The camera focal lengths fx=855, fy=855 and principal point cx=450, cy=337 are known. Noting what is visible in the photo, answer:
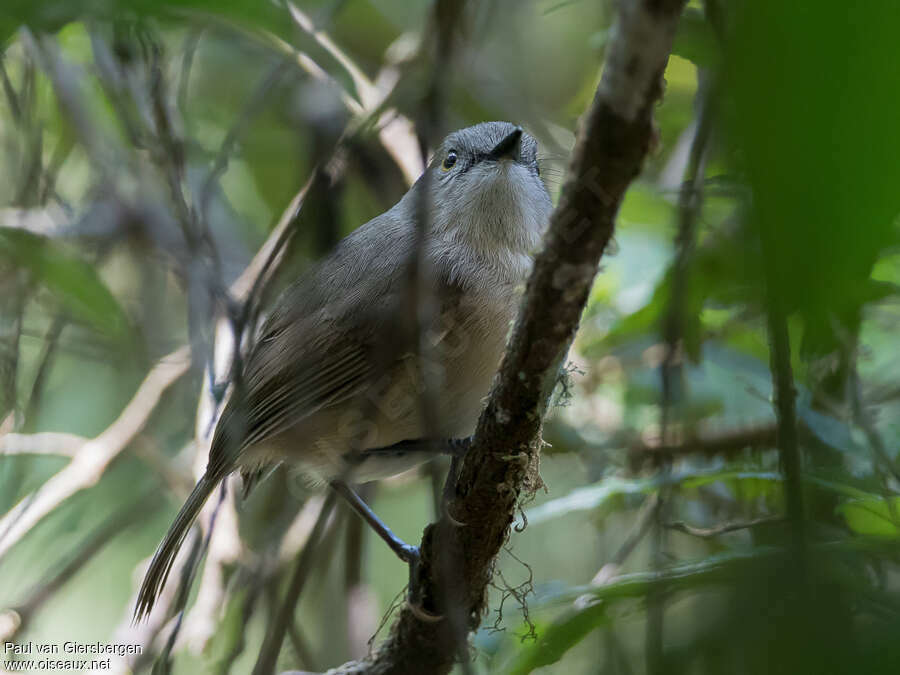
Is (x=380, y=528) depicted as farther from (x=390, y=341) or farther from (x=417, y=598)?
(x=390, y=341)

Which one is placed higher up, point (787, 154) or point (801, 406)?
point (801, 406)

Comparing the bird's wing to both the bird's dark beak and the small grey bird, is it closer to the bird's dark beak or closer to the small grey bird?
the small grey bird

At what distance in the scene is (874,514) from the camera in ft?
5.91

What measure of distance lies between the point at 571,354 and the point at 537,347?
6.42ft

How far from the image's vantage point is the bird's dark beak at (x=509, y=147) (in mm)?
2756

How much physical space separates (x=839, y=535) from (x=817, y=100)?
124 cm

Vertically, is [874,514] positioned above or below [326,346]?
below

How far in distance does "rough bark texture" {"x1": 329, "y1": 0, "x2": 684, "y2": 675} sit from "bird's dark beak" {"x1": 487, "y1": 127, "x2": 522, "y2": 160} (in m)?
1.15

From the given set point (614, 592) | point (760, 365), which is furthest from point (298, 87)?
point (614, 592)

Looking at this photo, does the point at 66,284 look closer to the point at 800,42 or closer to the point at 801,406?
the point at 801,406

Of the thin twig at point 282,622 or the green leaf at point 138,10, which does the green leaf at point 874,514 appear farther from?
the thin twig at point 282,622

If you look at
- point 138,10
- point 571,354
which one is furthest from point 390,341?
point 138,10

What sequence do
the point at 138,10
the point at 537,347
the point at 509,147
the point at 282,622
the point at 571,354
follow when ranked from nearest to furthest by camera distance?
the point at 138,10 → the point at 537,347 → the point at 282,622 → the point at 509,147 → the point at 571,354

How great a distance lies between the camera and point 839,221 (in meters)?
0.37
